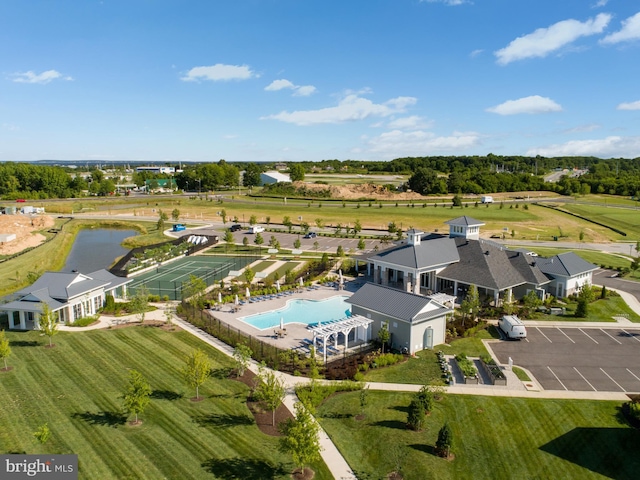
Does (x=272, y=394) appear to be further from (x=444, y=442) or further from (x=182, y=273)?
(x=182, y=273)

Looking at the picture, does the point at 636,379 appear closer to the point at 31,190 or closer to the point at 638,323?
the point at 638,323

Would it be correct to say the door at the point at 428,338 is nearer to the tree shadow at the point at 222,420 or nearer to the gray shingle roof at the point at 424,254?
the gray shingle roof at the point at 424,254

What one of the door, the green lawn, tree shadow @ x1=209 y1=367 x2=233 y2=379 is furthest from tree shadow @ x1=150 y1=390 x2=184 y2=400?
the door

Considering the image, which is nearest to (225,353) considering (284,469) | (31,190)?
(284,469)

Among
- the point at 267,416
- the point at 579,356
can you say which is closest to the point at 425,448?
the point at 267,416

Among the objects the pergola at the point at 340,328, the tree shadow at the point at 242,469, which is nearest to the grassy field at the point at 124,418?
the tree shadow at the point at 242,469
